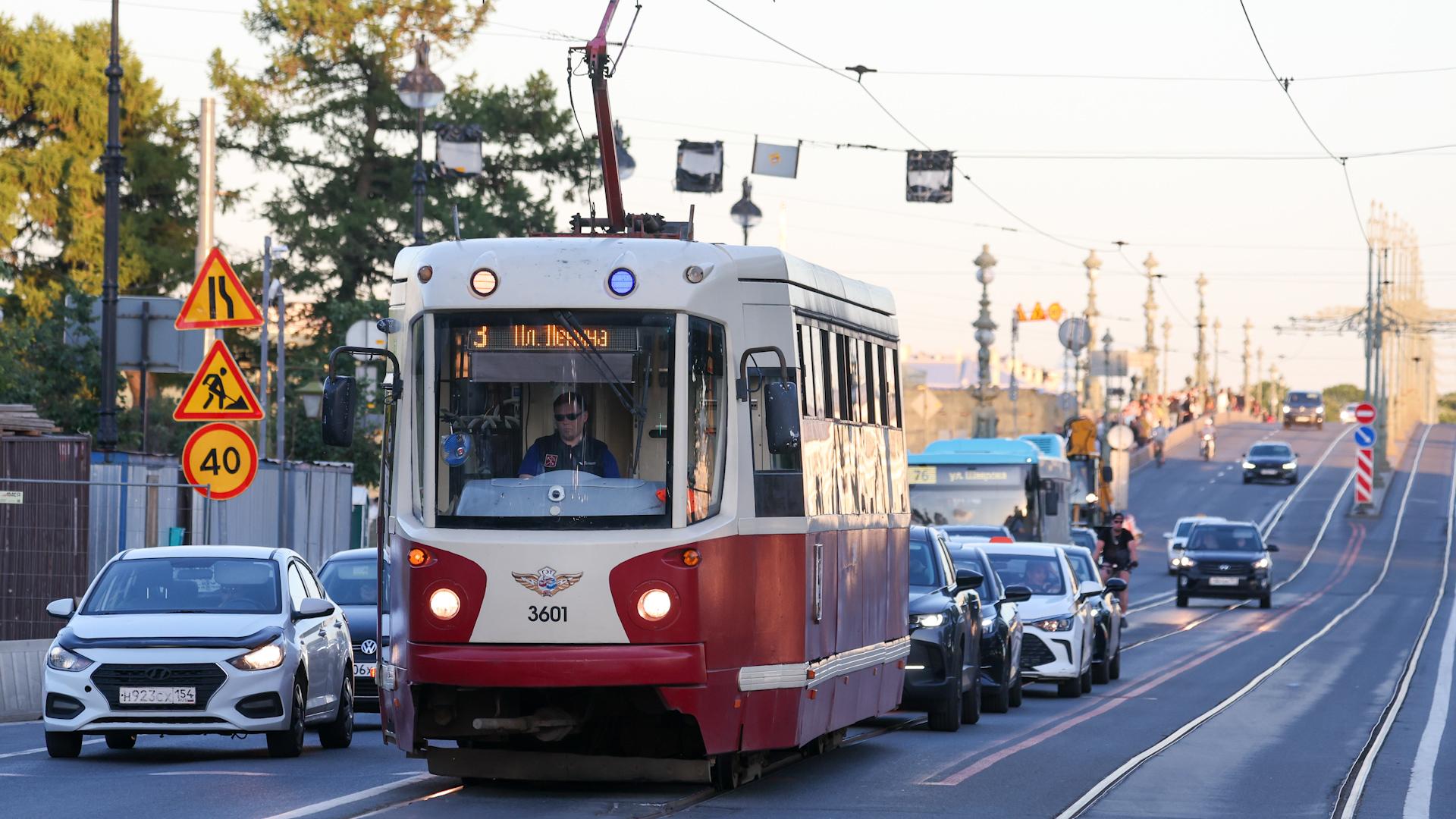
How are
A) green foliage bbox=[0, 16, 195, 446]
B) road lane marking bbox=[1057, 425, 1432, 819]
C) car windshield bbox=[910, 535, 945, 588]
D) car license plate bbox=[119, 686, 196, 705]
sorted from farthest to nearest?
green foliage bbox=[0, 16, 195, 446], car windshield bbox=[910, 535, 945, 588], car license plate bbox=[119, 686, 196, 705], road lane marking bbox=[1057, 425, 1432, 819]

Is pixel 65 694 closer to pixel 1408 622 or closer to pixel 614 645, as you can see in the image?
pixel 614 645

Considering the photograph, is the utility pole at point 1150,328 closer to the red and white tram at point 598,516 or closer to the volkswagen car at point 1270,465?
the volkswagen car at point 1270,465

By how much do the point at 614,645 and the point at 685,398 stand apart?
4.52 ft

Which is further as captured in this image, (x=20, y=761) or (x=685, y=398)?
(x=20, y=761)

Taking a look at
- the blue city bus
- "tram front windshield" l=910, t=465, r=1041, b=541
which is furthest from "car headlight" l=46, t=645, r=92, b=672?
"tram front windshield" l=910, t=465, r=1041, b=541

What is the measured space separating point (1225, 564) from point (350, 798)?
38.3 meters

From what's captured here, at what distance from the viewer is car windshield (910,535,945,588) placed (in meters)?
19.9

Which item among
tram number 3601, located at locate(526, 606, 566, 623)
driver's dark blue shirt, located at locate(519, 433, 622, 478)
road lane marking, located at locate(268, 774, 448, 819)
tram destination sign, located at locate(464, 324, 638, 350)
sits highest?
tram destination sign, located at locate(464, 324, 638, 350)

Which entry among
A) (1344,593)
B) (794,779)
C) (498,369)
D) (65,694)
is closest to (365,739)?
(65,694)

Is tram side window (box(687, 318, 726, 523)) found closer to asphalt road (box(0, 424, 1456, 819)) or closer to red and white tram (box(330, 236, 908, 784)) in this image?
red and white tram (box(330, 236, 908, 784))

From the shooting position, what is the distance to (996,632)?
70.0 feet

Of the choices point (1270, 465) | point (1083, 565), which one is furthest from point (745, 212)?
point (1270, 465)

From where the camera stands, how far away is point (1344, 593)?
55.4 m

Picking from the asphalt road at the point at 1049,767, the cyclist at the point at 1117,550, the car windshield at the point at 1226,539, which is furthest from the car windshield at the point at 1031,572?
the car windshield at the point at 1226,539
